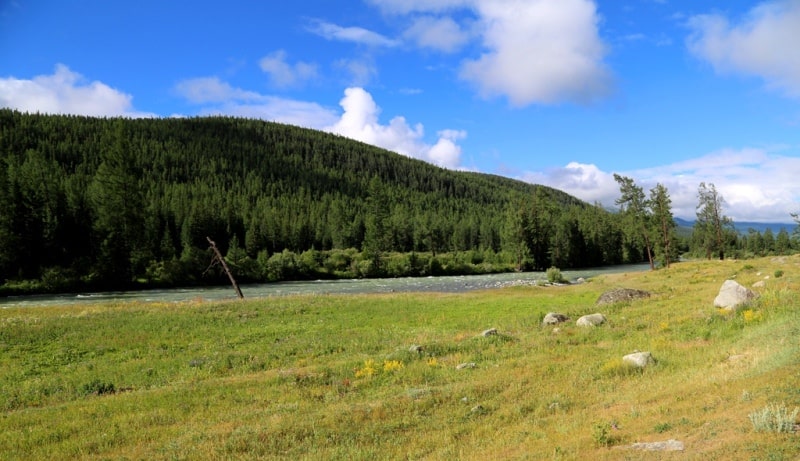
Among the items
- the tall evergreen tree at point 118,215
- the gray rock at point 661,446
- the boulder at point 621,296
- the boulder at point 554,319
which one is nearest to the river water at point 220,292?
the tall evergreen tree at point 118,215

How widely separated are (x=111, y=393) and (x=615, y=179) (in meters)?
87.8

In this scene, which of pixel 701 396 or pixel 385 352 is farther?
pixel 385 352

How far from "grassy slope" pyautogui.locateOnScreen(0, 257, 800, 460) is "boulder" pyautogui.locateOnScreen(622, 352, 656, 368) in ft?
0.98

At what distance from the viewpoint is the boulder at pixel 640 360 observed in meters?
13.9

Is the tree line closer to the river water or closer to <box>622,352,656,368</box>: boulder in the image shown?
the river water

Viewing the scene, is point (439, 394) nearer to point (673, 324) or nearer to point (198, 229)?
point (673, 324)

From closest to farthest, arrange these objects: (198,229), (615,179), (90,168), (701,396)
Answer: (701,396) < (615,179) < (198,229) < (90,168)

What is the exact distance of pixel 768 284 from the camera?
2725 cm

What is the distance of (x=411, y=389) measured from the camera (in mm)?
14016

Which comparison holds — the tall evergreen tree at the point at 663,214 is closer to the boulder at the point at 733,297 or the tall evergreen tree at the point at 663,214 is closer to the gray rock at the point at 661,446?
the boulder at the point at 733,297

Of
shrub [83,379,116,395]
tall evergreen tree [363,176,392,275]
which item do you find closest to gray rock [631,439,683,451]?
shrub [83,379,116,395]

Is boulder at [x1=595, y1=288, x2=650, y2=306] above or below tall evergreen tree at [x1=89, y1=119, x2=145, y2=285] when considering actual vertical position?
below

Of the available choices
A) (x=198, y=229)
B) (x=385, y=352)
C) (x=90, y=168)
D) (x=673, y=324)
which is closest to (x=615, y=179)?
(x=673, y=324)

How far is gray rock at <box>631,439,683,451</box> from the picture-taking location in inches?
289
